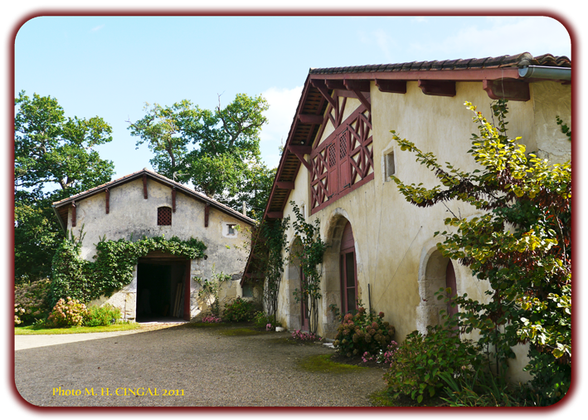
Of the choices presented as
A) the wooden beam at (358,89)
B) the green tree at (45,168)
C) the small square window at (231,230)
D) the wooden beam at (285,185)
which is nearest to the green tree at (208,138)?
the green tree at (45,168)

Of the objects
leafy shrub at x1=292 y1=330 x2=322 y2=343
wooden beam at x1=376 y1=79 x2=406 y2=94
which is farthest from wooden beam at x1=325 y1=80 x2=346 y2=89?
leafy shrub at x1=292 y1=330 x2=322 y2=343

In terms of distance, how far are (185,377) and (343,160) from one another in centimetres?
516

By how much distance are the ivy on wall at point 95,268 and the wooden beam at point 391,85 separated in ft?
40.3

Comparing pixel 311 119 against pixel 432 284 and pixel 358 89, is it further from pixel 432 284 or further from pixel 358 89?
pixel 432 284

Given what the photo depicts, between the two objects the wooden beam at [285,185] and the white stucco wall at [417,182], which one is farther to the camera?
the wooden beam at [285,185]

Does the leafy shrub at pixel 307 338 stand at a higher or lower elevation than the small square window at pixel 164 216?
lower

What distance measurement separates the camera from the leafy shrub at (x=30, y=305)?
1662 centimetres

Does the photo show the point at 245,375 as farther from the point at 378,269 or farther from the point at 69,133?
the point at 69,133

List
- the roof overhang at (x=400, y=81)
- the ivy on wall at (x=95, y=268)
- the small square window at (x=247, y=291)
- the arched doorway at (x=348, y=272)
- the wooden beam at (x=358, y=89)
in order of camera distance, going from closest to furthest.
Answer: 1. the roof overhang at (x=400, y=81)
2. the wooden beam at (x=358, y=89)
3. the arched doorway at (x=348, y=272)
4. the ivy on wall at (x=95, y=268)
5. the small square window at (x=247, y=291)

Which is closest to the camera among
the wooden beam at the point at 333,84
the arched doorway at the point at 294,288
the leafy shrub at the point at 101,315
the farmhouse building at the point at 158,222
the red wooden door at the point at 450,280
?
the red wooden door at the point at 450,280

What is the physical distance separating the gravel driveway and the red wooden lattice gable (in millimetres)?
3222

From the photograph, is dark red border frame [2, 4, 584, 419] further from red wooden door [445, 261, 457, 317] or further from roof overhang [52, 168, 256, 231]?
roof overhang [52, 168, 256, 231]

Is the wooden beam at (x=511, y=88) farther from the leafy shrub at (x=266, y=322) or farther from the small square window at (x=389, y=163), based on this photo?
the leafy shrub at (x=266, y=322)
